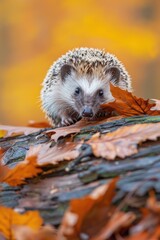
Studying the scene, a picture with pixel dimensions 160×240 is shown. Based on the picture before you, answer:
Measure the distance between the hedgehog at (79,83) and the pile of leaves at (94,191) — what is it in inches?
25.3

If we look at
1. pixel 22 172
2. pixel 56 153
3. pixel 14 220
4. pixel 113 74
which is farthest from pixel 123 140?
pixel 113 74

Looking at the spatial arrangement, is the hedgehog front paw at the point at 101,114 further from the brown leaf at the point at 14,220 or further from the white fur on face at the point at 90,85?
the brown leaf at the point at 14,220

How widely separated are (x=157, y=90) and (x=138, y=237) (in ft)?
35.3

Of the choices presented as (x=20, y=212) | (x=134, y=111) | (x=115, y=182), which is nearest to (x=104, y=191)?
(x=115, y=182)

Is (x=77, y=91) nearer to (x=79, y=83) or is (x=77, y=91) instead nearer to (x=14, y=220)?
(x=79, y=83)

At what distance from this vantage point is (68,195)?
2.24 metres

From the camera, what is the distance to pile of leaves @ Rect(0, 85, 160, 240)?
195 centimetres

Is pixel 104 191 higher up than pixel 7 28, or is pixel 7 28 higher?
pixel 7 28

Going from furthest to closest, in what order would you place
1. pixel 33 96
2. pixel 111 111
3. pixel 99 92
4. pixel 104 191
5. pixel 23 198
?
pixel 33 96, pixel 99 92, pixel 111 111, pixel 23 198, pixel 104 191

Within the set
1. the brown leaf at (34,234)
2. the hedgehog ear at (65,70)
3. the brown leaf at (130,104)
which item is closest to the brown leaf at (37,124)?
the hedgehog ear at (65,70)

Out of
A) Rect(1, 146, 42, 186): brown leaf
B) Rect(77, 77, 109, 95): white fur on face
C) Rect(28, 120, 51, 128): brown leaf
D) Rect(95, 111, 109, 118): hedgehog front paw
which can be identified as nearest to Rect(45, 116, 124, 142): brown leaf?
Rect(95, 111, 109, 118): hedgehog front paw

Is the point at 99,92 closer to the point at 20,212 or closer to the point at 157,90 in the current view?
the point at 20,212

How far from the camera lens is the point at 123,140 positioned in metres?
2.41

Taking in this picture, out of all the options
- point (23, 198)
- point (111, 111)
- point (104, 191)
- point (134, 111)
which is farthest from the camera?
point (111, 111)
